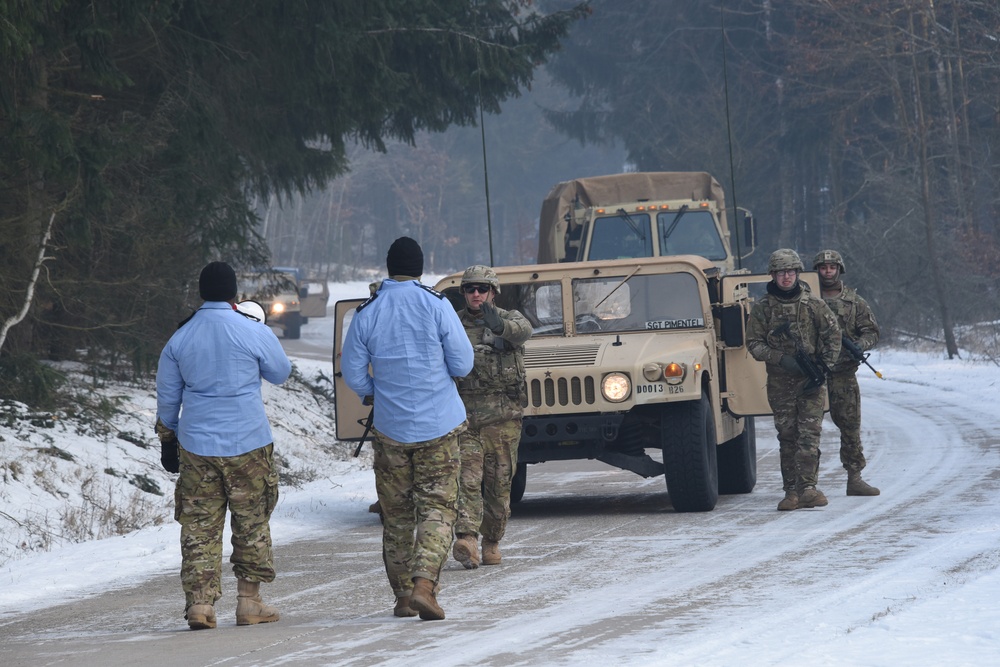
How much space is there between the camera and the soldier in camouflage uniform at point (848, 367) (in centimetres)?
1200

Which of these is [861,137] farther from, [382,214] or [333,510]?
[382,214]

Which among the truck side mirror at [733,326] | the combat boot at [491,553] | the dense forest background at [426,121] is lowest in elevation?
the combat boot at [491,553]

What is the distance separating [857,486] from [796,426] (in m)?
0.79

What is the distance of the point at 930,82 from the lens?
40562mm

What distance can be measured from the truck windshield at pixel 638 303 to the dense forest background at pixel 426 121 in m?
4.09

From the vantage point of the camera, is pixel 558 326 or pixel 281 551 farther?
pixel 558 326

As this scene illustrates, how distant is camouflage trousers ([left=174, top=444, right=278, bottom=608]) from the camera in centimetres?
729

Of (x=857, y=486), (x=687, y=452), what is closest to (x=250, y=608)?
(x=687, y=452)

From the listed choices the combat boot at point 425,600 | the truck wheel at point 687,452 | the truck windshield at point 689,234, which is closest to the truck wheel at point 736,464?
the truck wheel at point 687,452

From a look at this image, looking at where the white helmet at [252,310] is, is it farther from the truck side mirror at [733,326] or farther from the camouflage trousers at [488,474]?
the truck side mirror at [733,326]

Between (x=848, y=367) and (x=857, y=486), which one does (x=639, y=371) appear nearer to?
(x=848, y=367)

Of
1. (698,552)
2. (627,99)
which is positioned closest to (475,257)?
(627,99)

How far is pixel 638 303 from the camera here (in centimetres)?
1218

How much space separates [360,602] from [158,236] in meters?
8.27
